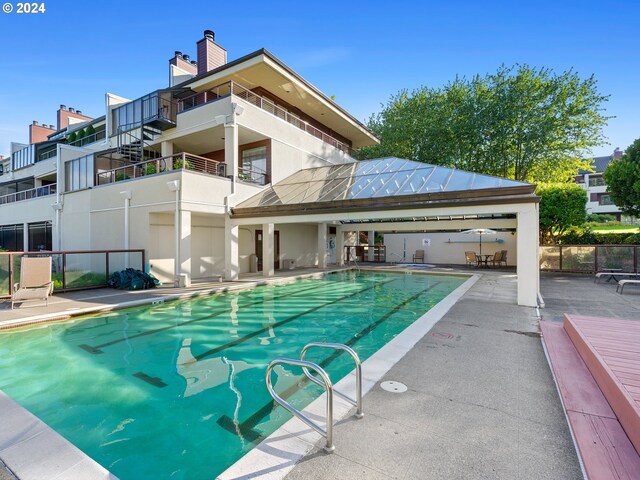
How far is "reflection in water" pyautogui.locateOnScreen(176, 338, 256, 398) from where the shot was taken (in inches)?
185

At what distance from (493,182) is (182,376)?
9.64 m

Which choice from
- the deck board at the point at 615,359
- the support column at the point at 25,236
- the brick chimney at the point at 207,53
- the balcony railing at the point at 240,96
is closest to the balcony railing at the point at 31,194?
the support column at the point at 25,236

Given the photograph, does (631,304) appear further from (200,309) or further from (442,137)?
(442,137)

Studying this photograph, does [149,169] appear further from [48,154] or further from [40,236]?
[48,154]

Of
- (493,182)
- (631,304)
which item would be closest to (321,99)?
(493,182)

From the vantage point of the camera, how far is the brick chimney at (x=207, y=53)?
62.0 ft

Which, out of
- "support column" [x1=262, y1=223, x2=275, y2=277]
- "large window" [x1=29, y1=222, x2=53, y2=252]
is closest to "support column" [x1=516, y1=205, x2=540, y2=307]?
"support column" [x1=262, y1=223, x2=275, y2=277]

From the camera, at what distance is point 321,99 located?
762 inches

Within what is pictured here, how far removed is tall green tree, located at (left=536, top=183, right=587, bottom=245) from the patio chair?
72.3ft

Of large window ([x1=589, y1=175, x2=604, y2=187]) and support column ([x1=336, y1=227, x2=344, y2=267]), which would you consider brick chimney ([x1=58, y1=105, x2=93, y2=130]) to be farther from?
large window ([x1=589, y1=175, x2=604, y2=187])

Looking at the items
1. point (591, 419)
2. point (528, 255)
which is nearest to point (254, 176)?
point (528, 255)

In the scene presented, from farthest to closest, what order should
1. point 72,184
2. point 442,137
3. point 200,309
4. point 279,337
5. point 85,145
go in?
point 442,137
point 85,145
point 72,184
point 200,309
point 279,337

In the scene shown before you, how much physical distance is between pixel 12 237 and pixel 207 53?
63.5ft

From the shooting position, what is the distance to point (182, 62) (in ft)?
69.8
